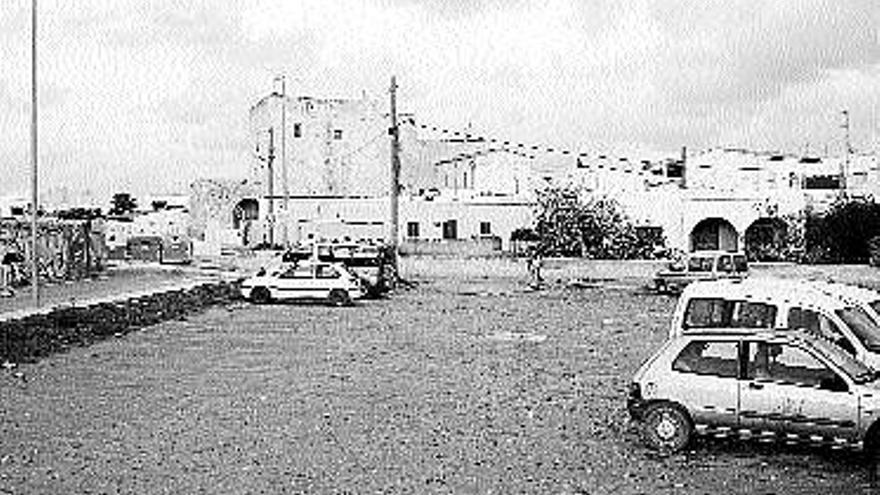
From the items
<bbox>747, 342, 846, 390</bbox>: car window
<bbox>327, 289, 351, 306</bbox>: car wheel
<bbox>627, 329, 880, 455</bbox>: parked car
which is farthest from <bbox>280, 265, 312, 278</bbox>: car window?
<bbox>747, 342, 846, 390</bbox>: car window

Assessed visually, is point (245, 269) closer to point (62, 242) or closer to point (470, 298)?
point (62, 242)

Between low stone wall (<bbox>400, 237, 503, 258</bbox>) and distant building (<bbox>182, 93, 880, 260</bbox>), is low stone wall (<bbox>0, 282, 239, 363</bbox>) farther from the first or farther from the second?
distant building (<bbox>182, 93, 880, 260</bbox>)

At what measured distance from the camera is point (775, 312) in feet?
54.7

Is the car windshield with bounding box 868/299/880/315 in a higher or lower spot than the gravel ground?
higher

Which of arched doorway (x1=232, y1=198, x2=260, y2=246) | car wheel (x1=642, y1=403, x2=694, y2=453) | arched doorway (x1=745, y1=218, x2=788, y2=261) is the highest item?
arched doorway (x1=232, y1=198, x2=260, y2=246)

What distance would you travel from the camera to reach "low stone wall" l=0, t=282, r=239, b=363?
24062 mm

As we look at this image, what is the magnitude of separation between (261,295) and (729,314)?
954 inches

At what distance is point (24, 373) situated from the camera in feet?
68.3

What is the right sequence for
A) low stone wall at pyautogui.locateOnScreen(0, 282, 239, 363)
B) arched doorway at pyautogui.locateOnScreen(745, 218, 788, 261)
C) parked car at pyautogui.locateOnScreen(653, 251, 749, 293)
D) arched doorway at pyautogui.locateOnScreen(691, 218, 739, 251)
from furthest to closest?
arched doorway at pyautogui.locateOnScreen(691, 218, 739, 251)
arched doorway at pyautogui.locateOnScreen(745, 218, 788, 261)
parked car at pyautogui.locateOnScreen(653, 251, 749, 293)
low stone wall at pyautogui.locateOnScreen(0, 282, 239, 363)

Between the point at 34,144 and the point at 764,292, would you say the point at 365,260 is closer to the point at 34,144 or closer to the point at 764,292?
the point at 34,144

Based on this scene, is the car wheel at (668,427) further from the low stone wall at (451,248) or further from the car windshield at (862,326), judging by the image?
the low stone wall at (451,248)

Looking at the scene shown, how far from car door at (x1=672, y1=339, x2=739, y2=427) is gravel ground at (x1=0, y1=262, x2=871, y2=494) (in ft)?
1.44

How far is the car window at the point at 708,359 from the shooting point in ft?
44.7

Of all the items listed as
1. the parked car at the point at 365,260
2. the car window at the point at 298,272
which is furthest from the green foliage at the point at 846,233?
the car window at the point at 298,272
